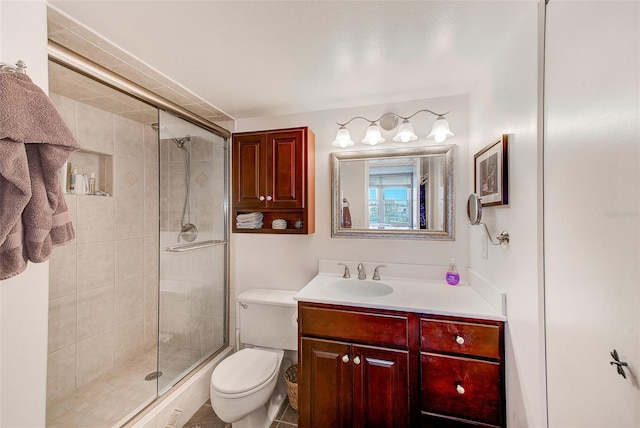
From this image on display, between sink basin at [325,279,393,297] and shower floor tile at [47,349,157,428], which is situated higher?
sink basin at [325,279,393,297]

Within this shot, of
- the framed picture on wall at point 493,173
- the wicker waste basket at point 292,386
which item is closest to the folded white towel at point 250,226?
the wicker waste basket at point 292,386

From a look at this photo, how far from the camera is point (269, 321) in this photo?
191cm

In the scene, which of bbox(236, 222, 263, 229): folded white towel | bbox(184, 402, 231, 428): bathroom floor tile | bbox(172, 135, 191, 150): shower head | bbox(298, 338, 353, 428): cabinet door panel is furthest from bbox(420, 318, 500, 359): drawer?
bbox(172, 135, 191, 150): shower head

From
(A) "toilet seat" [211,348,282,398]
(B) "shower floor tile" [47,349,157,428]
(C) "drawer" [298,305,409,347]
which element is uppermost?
(C) "drawer" [298,305,409,347]

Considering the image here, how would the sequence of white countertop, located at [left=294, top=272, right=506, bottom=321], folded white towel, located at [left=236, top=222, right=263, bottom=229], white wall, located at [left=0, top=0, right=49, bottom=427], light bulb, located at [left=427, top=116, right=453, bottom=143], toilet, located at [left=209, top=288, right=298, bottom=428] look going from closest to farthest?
white wall, located at [left=0, top=0, right=49, bottom=427] → white countertop, located at [left=294, top=272, right=506, bottom=321] → toilet, located at [left=209, top=288, right=298, bottom=428] → light bulb, located at [left=427, top=116, right=453, bottom=143] → folded white towel, located at [left=236, top=222, right=263, bottom=229]

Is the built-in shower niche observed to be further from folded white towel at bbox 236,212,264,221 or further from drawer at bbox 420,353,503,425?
drawer at bbox 420,353,503,425

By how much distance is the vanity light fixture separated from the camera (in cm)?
174

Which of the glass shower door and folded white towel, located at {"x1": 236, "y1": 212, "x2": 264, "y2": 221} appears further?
folded white towel, located at {"x1": 236, "y1": 212, "x2": 264, "y2": 221}

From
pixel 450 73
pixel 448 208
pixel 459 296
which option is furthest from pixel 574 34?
pixel 459 296

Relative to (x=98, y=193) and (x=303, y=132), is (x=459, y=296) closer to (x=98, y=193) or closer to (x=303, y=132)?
(x=303, y=132)

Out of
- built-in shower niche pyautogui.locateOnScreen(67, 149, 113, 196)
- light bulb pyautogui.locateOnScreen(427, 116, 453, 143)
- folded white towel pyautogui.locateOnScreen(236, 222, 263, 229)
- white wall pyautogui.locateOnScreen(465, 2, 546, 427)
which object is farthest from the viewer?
folded white towel pyautogui.locateOnScreen(236, 222, 263, 229)

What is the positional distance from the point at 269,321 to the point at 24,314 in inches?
50.0

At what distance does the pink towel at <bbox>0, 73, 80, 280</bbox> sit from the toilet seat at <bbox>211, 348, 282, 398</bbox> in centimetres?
112

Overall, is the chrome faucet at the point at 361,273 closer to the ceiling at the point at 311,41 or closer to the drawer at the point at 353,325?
the drawer at the point at 353,325
